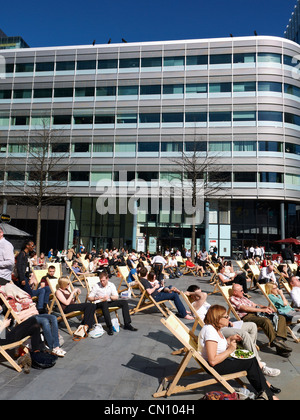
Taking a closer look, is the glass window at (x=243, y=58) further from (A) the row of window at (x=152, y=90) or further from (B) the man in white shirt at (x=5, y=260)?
(B) the man in white shirt at (x=5, y=260)

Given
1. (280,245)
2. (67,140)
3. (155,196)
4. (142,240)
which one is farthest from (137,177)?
(280,245)

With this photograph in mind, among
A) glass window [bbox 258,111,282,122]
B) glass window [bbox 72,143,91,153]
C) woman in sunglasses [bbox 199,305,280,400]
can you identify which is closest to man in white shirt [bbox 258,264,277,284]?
woman in sunglasses [bbox 199,305,280,400]

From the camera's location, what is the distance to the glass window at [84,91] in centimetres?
3638

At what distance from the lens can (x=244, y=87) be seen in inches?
1331

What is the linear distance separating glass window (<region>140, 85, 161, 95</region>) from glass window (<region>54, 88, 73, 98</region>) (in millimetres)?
8484

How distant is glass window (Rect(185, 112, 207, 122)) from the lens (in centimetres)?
3409

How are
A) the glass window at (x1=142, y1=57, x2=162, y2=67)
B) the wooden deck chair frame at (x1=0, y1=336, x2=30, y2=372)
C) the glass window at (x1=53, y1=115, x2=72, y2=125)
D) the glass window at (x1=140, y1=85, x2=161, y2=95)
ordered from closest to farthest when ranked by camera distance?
1. the wooden deck chair frame at (x1=0, y1=336, x2=30, y2=372)
2. the glass window at (x1=140, y1=85, x2=161, y2=95)
3. the glass window at (x1=142, y1=57, x2=162, y2=67)
4. the glass window at (x1=53, y1=115, x2=72, y2=125)

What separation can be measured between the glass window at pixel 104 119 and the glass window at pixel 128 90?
2883mm

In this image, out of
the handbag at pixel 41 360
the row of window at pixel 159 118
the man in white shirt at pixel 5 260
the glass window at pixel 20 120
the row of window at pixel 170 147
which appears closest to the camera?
the handbag at pixel 41 360

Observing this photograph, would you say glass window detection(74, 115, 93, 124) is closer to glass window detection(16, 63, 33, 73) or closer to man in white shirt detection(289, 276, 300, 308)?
glass window detection(16, 63, 33, 73)

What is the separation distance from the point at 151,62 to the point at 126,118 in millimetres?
7101

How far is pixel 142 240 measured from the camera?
33688mm

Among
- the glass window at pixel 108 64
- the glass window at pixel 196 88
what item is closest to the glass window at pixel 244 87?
the glass window at pixel 196 88

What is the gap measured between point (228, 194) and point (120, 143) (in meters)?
13.2
